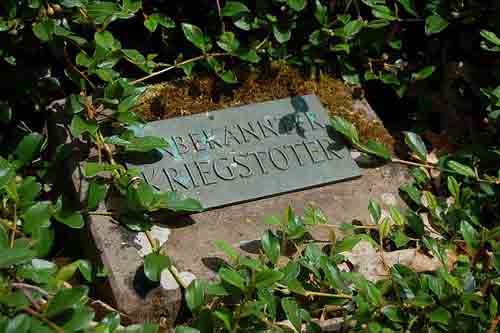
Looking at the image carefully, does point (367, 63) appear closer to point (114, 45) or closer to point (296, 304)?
point (114, 45)

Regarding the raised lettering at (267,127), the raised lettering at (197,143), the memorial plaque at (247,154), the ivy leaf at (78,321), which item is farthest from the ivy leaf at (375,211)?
the ivy leaf at (78,321)

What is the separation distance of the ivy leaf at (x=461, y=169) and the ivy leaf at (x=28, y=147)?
1221 millimetres

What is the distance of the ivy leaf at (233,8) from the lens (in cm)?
266

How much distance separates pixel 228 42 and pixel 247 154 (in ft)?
1.43

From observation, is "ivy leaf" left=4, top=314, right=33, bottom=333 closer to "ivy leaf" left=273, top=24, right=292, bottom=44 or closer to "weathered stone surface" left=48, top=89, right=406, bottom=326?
"weathered stone surface" left=48, top=89, right=406, bottom=326

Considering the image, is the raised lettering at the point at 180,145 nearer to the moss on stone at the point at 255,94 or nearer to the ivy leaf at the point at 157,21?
the moss on stone at the point at 255,94

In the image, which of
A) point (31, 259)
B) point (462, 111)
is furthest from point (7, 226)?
point (462, 111)

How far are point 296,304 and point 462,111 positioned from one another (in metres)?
1.14

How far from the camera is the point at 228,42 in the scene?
267cm

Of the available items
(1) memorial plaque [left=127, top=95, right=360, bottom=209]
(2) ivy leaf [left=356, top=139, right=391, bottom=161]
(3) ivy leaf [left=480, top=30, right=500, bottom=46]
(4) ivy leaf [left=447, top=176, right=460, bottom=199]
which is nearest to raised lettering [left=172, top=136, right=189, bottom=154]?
(1) memorial plaque [left=127, top=95, right=360, bottom=209]

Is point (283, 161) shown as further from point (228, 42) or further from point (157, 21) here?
point (157, 21)

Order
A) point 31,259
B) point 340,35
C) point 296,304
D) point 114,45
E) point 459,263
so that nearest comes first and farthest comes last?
1. point 31,259
2. point 296,304
3. point 459,263
4. point 114,45
5. point 340,35

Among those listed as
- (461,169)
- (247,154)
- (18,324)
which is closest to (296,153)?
(247,154)

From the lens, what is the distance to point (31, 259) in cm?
190
